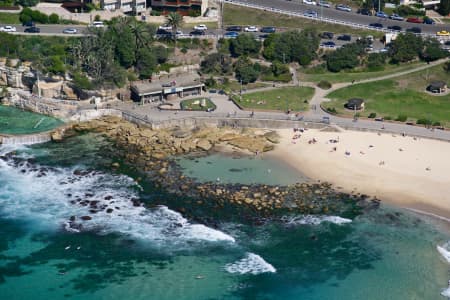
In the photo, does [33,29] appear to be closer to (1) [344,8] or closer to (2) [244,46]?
(2) [244,46]

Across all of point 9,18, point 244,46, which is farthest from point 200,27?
point 9,18

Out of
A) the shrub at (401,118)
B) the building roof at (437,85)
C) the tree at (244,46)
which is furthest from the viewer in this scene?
the tree at (244,46)

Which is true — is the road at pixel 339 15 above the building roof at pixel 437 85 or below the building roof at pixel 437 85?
above

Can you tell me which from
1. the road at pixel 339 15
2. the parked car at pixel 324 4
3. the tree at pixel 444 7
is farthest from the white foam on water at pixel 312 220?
the tree at pixel 444 7

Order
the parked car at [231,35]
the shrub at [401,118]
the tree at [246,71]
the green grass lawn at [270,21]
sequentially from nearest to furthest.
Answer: the shrub at [401,118]
the tree at [246,71]
the parked car at [231,35]
the green grass lawn at [270,21]

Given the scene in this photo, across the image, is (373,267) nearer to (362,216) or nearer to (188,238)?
(362,216)

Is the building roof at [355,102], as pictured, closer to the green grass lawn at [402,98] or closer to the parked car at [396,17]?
the green grass lawn at [402,98]

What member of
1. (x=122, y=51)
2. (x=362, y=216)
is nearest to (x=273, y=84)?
(x=122, y=51)
